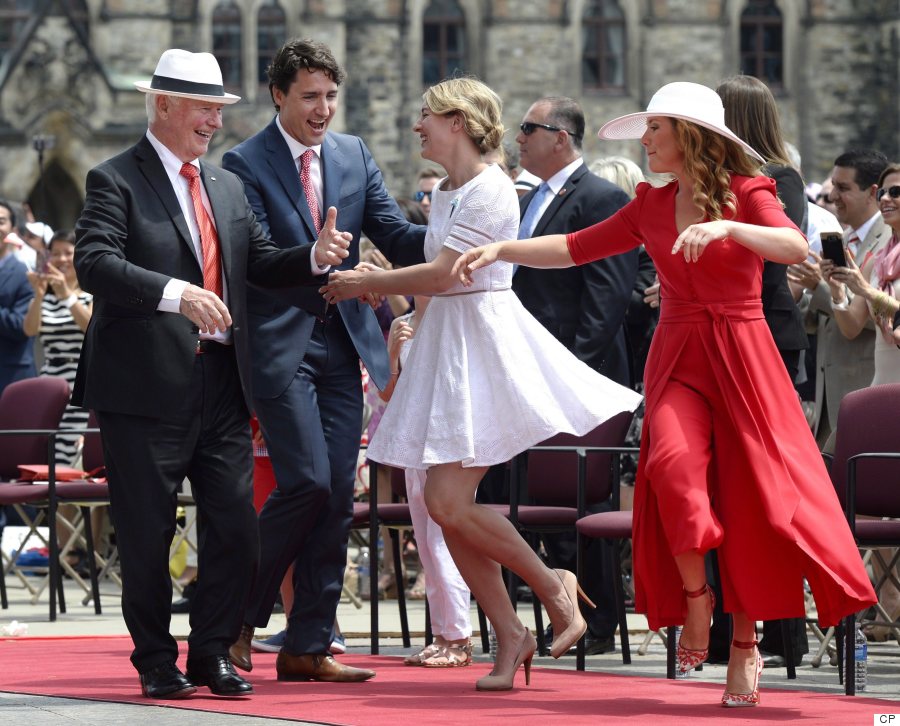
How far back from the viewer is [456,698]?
A: 6301 mm

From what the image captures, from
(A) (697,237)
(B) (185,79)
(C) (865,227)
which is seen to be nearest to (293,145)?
(B) (185,79)

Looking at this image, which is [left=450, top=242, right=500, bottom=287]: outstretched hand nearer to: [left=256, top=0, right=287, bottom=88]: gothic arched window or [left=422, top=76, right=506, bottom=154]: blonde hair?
[left=422, top=76, right=506, bottom=154]: blonde hair

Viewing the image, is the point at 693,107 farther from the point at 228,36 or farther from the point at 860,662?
the point at 228,36

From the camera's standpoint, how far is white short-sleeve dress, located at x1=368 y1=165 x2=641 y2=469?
21.2 feet

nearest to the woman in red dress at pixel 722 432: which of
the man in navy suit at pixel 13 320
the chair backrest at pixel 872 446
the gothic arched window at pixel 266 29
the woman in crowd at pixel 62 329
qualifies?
the chair backrest at pixel 872 446

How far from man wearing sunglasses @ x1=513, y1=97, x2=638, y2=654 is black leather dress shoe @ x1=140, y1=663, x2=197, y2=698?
8.51ft

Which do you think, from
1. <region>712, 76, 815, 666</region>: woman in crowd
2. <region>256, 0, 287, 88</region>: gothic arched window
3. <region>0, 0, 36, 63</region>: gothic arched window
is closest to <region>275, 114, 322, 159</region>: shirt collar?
<region>712, 76, 815, 666</region>: woman in crowd

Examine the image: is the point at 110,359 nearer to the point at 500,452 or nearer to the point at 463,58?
the point at 500,452

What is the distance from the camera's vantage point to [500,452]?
6.46 m

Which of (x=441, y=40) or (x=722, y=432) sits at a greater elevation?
(x=441, y=40)

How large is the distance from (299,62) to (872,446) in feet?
8.83

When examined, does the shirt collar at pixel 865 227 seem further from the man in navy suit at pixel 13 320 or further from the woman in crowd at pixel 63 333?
the man in navy suit at pixel 13 320

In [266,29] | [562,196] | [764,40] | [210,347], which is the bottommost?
[210,347]

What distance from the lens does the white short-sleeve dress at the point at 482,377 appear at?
6473 millimetres
